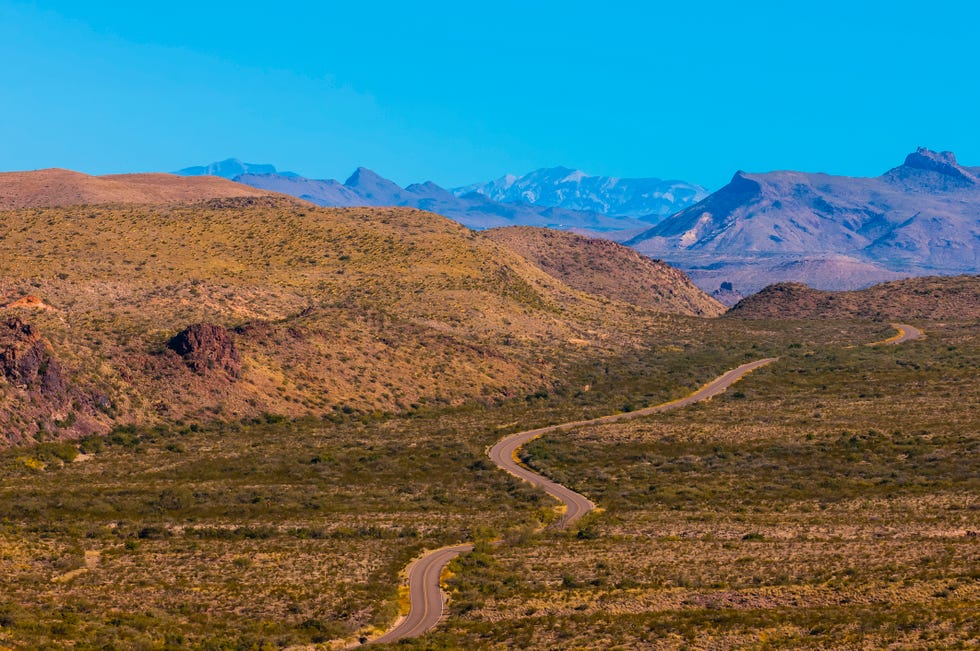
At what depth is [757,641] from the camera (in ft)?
126

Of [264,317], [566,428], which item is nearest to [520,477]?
[566,428]

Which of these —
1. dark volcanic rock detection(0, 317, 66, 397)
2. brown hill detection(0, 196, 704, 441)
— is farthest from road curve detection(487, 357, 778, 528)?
dark volcanic rock detection(0, 317, 66, 397)

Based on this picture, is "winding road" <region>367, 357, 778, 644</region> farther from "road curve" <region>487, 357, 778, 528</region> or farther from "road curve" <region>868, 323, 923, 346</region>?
"road curve" <region>868, 323, 923, 346</region>

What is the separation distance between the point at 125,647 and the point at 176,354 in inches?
2468

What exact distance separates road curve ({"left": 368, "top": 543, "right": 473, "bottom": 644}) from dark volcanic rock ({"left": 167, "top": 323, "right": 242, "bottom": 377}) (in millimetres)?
48539

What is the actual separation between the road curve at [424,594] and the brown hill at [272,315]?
40.9 m

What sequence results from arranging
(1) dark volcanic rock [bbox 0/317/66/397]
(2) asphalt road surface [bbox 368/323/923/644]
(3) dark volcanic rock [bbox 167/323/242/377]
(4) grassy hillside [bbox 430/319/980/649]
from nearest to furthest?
(4) grassy hillside [bbox 430/319/980/649] → (2) asphalt road surface [bbox 368/323/923/644] → (1) dark volcanic rock [bbox 0/317/66/397] → (3) dark volcanic rock [bbox 167/323/242/377]

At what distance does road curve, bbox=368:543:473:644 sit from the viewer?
Answer: 4281cm

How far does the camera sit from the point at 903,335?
15650 cm

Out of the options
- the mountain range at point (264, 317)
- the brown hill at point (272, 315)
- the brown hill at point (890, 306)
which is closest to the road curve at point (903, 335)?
the brown hill at point (890, 306)

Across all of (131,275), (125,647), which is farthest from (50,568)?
(131,275)

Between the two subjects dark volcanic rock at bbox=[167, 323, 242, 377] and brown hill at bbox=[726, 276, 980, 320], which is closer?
dark volcanic rock at bbox=[167, 323, 242, 377]

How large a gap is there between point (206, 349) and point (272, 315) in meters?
28.2

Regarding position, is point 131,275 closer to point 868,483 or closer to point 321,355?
point 321,355
